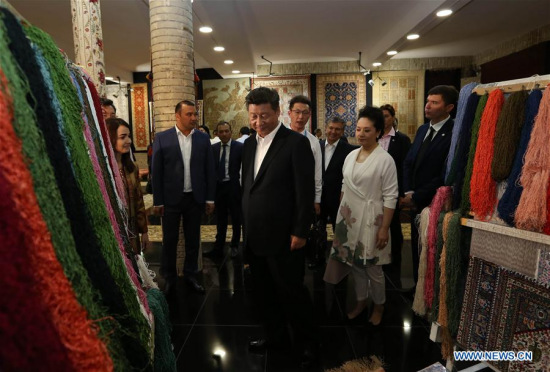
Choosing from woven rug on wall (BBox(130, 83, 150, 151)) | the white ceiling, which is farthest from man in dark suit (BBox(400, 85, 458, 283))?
woven rug on wall (BBox(130, 83, 150, 151))

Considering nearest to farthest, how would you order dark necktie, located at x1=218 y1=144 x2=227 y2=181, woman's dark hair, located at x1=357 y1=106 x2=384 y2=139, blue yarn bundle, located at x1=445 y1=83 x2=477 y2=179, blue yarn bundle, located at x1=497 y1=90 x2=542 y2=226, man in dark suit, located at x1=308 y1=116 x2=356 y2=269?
blue yarn bundle, located at x1=497 y1=90 x2=542 y2=226, blue yarn bundle, located at x1=445 y1=83 x2=477 y2=179, woman's dark hair, located at x1=357 y1=106 x2=384 y2=139, man in dark suit, located at x1=308 y1=116 x2=356 y2=269, dark necktie, located at x1=218 y1=144 x2=227 y2=181

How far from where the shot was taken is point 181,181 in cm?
300

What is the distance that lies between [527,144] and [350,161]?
1166 millimetres

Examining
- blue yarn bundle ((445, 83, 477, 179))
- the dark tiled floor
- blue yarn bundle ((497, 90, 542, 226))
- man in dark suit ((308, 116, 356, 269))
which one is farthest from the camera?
man in dark suit ((308, 116, 356, 269))

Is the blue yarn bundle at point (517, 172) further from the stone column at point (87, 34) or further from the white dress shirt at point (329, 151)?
the stone column at point (87, 34)

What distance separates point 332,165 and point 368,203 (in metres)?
1.17

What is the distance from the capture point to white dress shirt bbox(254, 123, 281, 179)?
1.99 meters

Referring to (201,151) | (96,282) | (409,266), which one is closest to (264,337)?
(201,151)

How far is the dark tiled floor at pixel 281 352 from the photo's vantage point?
2.11 metres

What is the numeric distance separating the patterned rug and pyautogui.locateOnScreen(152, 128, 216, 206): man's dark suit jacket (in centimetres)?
221

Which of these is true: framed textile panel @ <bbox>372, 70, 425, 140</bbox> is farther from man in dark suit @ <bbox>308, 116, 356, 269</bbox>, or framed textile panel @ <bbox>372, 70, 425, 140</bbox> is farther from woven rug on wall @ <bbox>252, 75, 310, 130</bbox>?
man in dark suit @ <bbox>308, 116, 356, 269</bbox>

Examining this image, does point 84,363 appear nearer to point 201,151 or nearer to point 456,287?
point 456,287

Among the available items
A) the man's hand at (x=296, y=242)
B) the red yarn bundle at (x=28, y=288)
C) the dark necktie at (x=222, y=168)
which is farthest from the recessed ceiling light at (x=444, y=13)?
the red yarn bundle at (x=28, y=288)

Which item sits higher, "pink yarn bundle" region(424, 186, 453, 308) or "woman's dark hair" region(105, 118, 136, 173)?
"woman's dark hair" region(105, 118, 136, 173)
